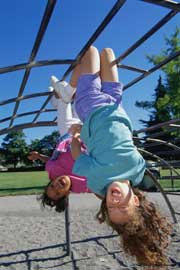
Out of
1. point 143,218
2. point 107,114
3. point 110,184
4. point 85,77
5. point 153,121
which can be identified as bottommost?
point 143,218

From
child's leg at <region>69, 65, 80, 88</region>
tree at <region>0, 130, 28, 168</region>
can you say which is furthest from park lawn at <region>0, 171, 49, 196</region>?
tree at <region>0, 130, 28, 168</region>

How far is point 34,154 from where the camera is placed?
4.33 metres

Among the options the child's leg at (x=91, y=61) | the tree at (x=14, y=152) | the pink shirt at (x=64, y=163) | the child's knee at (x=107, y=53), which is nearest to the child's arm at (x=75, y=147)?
the pink shirt at (x=64, y=163)

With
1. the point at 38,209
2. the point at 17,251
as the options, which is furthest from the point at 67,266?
the point at 38,209

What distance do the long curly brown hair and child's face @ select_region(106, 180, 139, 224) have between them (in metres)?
0.05

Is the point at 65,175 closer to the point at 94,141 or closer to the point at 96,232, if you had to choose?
the point at 94,141

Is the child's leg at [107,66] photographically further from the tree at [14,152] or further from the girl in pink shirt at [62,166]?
the tree at [14,152]

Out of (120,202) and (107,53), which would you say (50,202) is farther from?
(107,53)

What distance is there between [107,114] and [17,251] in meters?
3.91

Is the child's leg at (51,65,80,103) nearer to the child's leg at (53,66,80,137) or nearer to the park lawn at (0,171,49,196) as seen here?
the child's leg at (53,66,80,137)

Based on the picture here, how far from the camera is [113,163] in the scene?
274cm

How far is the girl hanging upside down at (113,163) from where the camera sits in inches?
106

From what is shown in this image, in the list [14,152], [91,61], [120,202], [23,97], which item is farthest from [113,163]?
[14,152]

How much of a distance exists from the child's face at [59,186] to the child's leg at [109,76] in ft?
4.06
